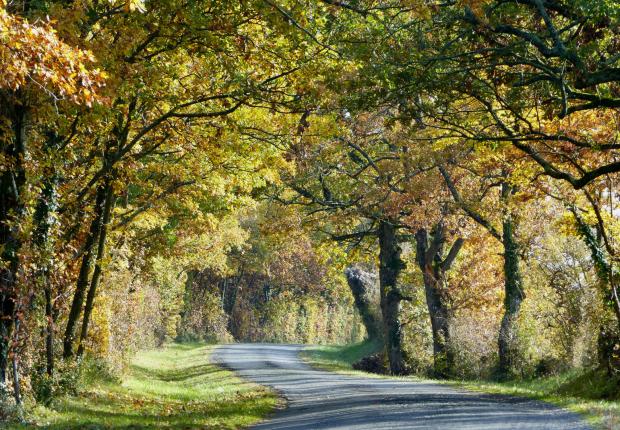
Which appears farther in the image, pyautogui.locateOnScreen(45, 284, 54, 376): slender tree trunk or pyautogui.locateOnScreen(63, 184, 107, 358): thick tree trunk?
pyautogui.locateOnScreen(63, 184, 107, 358): thick tree trunk

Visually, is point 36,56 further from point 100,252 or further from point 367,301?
point 367,301

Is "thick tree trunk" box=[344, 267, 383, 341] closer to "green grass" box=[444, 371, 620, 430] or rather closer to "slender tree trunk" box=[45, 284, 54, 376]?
"green grass" box=[444, 371, 620, 430]

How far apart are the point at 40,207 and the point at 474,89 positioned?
8.91 metres

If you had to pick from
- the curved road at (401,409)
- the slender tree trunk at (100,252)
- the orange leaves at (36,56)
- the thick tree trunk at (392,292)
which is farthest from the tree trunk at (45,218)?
the thick tree trunk at (392,292)

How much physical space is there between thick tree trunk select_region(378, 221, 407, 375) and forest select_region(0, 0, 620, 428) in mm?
97

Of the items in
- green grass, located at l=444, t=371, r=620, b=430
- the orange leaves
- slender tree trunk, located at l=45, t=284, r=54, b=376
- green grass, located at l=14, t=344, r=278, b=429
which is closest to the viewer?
the orange leaves

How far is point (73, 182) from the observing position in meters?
17.1

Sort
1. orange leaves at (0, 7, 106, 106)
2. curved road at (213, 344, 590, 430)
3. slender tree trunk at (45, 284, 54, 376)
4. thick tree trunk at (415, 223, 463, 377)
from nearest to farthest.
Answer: orange leaves at (0, 7, 106, 106), curved road at (213, 344, 590, 430), slender tree trunk at (45, 284, 54, 376), thick tree trunk at (415, 223, 463, 377)

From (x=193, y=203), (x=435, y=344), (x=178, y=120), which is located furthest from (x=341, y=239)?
(x=178, y=120)

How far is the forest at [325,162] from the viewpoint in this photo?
1242cm

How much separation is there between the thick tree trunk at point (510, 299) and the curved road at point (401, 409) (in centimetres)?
436

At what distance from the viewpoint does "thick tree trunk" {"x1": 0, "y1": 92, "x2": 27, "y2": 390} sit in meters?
13.2

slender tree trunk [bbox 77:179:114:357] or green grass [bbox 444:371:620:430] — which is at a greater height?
slender tree trunk [bbox 77:179:114:357]

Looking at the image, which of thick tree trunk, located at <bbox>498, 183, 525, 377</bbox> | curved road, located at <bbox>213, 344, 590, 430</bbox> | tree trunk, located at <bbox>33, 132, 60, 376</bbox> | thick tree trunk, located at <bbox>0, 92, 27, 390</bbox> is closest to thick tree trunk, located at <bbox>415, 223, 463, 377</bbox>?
thick tree trunk, located at <bbox>498, 183, 525, 377</bbox>
